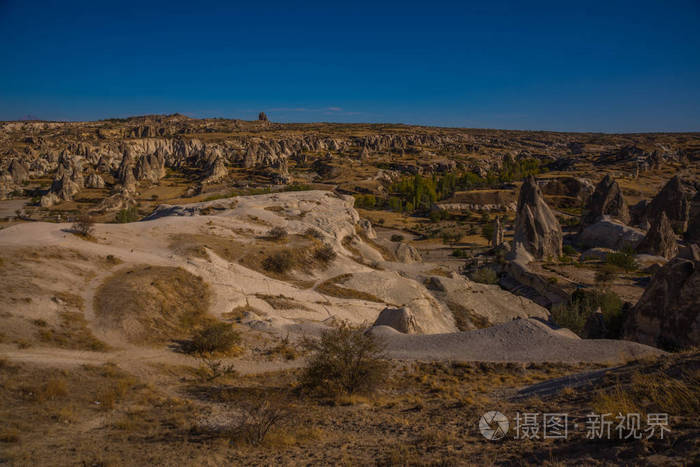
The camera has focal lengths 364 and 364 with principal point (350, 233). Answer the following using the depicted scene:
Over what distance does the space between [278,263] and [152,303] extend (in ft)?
35.8

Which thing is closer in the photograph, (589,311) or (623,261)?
(589,311)

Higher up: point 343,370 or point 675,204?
point 675,204

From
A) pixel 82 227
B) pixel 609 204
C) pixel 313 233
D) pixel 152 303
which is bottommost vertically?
pixel 152 303

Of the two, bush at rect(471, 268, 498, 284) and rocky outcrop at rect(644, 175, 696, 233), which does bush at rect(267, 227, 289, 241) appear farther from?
rocky outcrop at rect(644, 175, 696, 233)

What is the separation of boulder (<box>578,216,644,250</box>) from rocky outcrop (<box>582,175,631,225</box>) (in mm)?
5000

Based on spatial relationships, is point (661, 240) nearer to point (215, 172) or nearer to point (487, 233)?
point (487, 233)

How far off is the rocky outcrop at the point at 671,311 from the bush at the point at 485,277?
16.3 meters

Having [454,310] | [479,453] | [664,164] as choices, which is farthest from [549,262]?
[664,164]

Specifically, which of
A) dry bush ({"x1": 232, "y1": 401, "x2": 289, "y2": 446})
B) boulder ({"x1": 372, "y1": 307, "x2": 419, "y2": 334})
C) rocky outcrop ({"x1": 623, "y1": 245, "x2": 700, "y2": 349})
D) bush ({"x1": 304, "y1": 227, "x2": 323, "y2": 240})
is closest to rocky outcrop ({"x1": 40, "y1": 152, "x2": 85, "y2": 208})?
bush ({"x1": 304, "y1": 227, "x2": 323, "y2": 240})

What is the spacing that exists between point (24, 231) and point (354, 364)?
20158 mm

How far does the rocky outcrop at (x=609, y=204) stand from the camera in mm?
52384

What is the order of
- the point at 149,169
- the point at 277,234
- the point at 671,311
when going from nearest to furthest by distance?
the point at 671,311
the point at 277,234
the point at 149,169

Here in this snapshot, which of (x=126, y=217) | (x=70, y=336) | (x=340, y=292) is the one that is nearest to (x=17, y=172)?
(x=126, y=217)

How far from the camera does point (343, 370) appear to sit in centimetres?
1109
